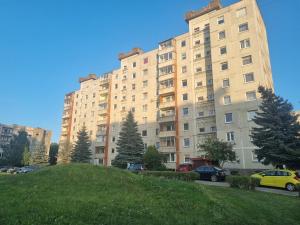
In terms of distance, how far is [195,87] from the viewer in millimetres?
49438

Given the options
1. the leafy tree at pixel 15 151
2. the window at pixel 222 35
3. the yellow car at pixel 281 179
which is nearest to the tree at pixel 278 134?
the yellow car at pixel 281 179

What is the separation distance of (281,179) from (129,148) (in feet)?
106

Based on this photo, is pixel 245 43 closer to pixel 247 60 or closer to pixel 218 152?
pixel 247 60

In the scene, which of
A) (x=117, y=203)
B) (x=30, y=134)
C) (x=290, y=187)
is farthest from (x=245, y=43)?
(x=30, y=134)

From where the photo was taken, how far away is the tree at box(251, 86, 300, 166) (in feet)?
81.3

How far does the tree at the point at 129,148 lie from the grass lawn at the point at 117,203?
33197 millimetres

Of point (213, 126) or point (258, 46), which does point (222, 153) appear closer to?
point (213, 126)

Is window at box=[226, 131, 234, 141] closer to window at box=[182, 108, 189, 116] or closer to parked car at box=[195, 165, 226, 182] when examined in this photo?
window at box=[182, 108, 189, 116]

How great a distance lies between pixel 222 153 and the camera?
33.6 m

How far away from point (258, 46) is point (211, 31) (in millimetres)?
10245

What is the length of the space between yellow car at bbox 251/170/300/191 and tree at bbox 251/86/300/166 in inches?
196

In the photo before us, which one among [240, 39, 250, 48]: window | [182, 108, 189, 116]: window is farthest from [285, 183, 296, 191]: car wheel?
[182, 108, 189, 116]: window

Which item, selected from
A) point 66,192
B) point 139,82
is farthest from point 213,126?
point 66,192

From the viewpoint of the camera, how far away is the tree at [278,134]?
81.3ft
